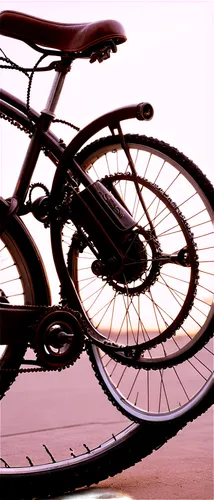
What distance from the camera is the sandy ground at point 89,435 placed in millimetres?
2023

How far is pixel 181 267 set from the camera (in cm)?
186

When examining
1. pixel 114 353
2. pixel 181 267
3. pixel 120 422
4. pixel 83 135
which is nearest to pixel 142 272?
pixel 181 267

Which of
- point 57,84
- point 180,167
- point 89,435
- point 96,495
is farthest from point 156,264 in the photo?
point 89,435

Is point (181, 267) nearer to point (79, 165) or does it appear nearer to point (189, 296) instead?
point (189, 296)

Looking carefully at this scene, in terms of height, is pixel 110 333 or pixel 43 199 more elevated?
pixel 43 199

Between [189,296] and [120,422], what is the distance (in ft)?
4.49

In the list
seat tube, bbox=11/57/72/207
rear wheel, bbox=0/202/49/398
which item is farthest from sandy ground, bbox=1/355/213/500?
A: seat tube, bbox=11/57/72/207

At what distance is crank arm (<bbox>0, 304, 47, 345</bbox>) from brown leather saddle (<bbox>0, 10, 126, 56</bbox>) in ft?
2.29

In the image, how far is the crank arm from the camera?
1.87 m

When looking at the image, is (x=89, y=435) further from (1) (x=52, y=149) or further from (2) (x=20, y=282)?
(1) (x=52, y=149)

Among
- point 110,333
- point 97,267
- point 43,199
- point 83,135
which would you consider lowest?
point 110,333

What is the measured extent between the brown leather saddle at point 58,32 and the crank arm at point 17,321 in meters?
0.70

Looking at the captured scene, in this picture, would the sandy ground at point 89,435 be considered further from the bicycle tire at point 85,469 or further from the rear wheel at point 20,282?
the rear wheel at point 20,282

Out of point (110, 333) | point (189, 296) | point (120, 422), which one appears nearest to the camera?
point (189, 296)
